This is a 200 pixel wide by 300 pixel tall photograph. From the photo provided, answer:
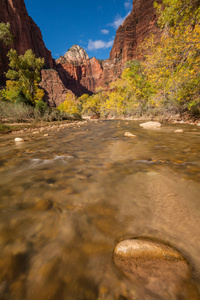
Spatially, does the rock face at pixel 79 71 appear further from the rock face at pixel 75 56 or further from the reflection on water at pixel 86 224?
the reflection on water at pixel 86 224

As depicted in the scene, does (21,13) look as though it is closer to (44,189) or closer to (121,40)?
(121,40)

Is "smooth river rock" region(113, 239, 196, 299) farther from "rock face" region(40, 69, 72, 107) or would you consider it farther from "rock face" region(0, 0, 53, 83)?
"rock face" region(40, 69, 72, 107)

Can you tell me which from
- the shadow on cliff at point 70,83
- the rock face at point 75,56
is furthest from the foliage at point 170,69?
the rock face at point 75,56

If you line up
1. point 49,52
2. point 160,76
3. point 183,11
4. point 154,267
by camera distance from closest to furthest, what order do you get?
1. point 154,267
2. point 183,11
3. point 160,76
4. point 49,52

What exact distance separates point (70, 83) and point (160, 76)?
324 feet

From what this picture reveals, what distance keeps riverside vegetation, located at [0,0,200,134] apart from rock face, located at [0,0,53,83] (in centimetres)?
4118

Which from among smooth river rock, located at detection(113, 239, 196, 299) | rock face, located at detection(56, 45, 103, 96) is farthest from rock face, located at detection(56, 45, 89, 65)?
smooth river rock, located at detection(113, 239, 196, 299)

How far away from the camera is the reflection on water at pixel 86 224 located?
0.65m

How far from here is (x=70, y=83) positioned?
92.0 m

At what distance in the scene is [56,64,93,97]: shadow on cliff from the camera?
288ft

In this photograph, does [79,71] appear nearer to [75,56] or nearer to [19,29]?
[75,56]

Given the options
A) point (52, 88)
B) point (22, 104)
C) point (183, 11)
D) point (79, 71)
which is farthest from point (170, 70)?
point (79, 71)

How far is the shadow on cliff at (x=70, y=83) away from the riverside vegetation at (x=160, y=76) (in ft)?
215

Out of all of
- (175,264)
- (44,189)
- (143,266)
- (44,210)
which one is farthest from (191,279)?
(44,189)
